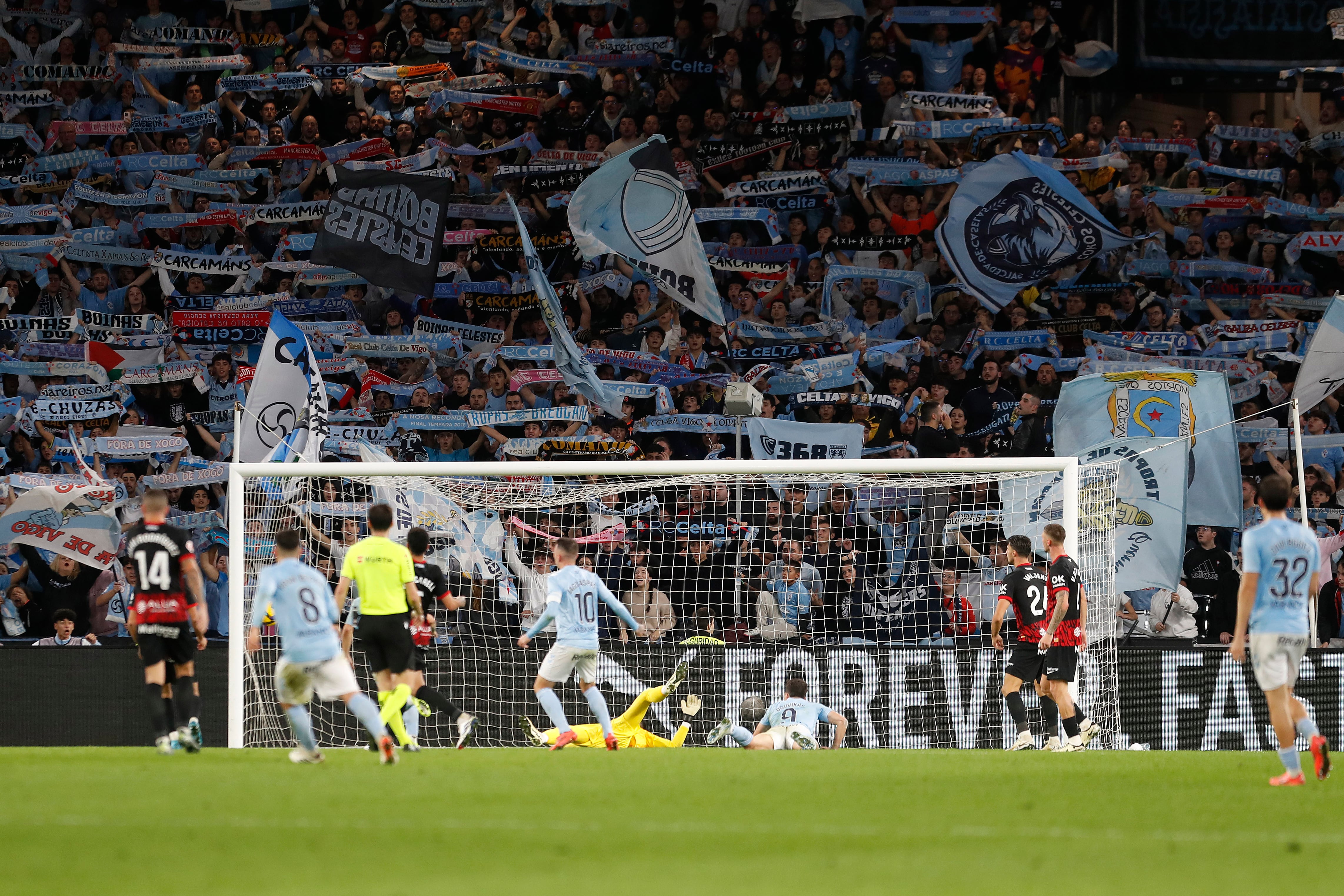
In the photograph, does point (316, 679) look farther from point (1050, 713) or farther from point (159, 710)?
point (1050, 713)

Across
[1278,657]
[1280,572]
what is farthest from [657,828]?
[1280,572]

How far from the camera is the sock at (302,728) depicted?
1127 cm

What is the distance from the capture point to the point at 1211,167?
20.9m

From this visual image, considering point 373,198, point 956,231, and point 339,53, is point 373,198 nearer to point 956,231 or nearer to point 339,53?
point 339,53

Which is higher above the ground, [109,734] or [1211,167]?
[1211,167]

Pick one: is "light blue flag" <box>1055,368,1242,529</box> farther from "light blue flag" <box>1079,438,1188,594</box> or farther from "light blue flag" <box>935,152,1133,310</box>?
"light blue flag" <box>935,152,1133,310</box>

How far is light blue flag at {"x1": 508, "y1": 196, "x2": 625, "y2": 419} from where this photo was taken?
17844 millimetres

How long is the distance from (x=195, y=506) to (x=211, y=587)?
120 cm

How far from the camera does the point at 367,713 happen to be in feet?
35.3

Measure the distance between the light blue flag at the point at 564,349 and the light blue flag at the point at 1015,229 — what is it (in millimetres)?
4408

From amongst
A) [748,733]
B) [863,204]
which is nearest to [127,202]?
[863,204]

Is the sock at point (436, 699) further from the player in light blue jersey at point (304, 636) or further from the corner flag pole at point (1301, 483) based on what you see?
the corner flag pole at point (1301, 483)

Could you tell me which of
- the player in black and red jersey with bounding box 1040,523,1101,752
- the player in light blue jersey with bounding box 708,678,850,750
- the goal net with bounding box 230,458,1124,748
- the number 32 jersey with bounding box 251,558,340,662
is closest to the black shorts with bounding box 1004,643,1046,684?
the player in black and red jersey with bounding box 1040,523,1101,752

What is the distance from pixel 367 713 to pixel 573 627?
3.16 metres
